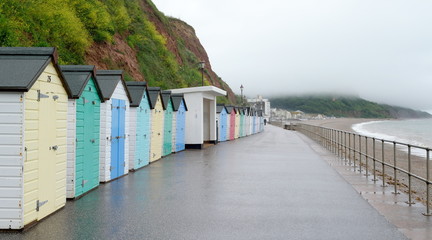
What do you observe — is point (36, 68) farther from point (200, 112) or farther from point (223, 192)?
point (200, 112)

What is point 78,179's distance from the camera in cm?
796

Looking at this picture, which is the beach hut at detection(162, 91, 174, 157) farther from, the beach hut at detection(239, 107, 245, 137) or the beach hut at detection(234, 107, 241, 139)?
the beach hut at detection(239, 107, 245, 137)

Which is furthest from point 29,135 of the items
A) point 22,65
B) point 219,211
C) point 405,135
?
point 405,135

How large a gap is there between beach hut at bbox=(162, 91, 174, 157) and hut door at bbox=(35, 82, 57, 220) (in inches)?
357

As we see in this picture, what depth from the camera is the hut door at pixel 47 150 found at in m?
6.19

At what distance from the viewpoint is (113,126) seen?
10.1 meters

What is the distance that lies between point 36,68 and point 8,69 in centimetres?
39

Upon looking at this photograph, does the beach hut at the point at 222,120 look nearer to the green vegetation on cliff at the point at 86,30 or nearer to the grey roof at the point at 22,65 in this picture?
the green vegetation on cliff at the point at 86,30

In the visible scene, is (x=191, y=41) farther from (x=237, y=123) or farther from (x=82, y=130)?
(x=82, y=130)

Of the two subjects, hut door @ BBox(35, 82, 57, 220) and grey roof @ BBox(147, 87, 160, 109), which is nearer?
hut door @ BBox(35, 82, 57, 220)

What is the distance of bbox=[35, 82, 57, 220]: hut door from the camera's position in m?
6.19

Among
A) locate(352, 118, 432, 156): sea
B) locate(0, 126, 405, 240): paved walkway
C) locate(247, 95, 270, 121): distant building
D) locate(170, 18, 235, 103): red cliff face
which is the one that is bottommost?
locate(352, 118, 432, 156): sea

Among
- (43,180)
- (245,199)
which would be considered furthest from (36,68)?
(245,199)

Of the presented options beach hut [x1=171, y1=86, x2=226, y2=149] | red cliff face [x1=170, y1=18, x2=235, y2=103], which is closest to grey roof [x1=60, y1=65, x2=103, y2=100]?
beach hut [x1=171, y1=86, x2=226, y2=149]
